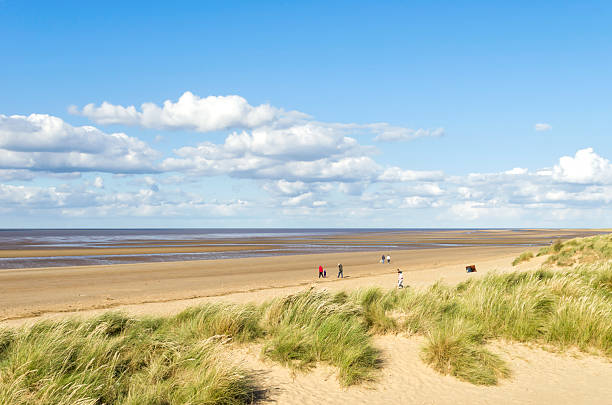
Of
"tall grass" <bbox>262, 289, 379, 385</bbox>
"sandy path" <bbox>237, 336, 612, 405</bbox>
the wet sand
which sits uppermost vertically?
"tall grass" <bbox>262, 289, 379, 385</bbox>

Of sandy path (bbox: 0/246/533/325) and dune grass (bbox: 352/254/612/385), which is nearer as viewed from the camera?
dune grass (bbox: 352/254/612/385)

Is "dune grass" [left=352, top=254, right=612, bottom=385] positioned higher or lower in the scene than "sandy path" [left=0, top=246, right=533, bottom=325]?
higher

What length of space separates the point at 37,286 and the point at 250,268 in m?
17.8

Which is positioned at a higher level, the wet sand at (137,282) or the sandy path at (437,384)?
the sandy path at (437,384)

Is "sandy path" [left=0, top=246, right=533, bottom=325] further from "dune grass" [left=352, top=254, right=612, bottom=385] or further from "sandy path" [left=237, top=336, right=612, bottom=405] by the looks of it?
"sandy path" [left=237, top=336, right=612, bottom=405]

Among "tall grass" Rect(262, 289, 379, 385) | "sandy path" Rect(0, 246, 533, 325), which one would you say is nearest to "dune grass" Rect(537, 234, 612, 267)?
"sandy path" Rect(0, 246, 533, 325)

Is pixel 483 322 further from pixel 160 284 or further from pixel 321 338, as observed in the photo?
pixel 160 284

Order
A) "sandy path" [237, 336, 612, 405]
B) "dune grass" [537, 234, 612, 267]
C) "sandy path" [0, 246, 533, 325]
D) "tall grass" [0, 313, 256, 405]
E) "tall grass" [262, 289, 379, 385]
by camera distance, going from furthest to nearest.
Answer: "dune grass" [537, 234, 612, 267] < "sandy path" [0, 246, 533, 325] < "tall grass" [262, 289, 379, 385] < "sandy path" [237, 336, 612, 405] < "tall grass" [0, 313, 256, 405]

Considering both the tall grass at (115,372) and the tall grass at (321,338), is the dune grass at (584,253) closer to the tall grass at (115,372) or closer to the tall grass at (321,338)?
the tall grass at (321,338)

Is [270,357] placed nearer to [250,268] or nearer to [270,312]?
[270,312]

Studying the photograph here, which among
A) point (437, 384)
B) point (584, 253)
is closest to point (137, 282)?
point (437, 384)

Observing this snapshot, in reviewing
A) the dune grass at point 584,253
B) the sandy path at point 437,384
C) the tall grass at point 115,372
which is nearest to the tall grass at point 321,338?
the sandy path at point 437,384

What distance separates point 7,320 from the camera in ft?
57.6

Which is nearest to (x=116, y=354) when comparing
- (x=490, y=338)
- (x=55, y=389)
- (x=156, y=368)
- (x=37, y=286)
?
(x=156, y=368)
